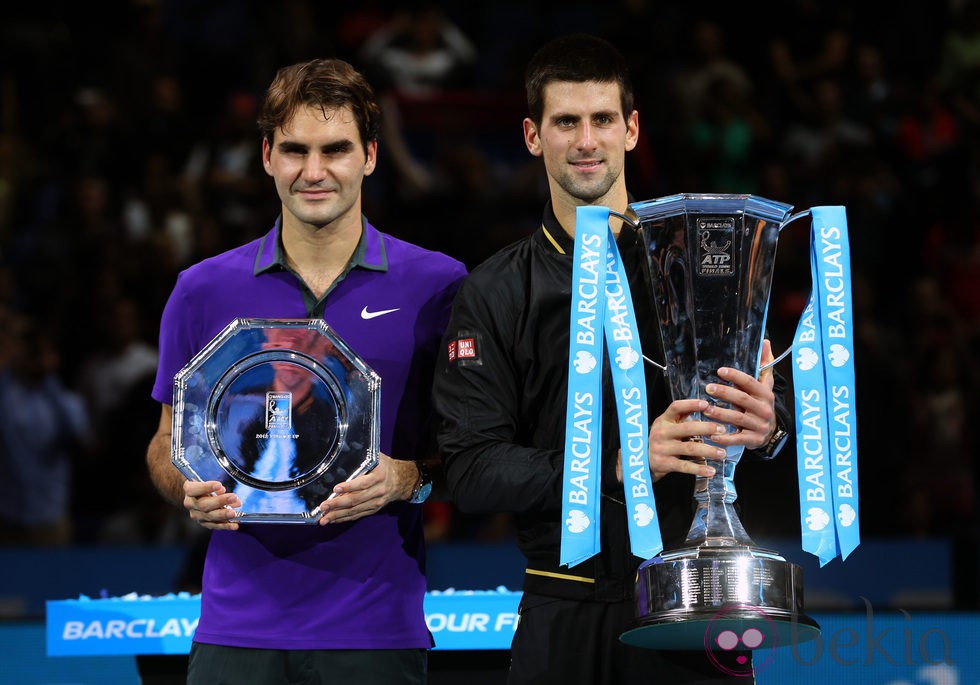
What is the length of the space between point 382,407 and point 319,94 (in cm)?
68

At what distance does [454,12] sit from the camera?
9.16 meters

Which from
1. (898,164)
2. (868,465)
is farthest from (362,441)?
(898,164)

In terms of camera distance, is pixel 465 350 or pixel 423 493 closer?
pixel 465 350

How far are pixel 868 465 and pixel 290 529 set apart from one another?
11.3 feet

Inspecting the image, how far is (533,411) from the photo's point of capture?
9.48ft

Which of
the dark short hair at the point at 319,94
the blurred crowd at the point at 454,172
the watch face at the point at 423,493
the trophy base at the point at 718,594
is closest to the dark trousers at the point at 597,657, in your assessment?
the trophy base at the point at 718,594

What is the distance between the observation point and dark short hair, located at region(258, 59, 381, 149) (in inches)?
119

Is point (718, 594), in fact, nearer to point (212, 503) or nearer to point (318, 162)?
point (212, 503)

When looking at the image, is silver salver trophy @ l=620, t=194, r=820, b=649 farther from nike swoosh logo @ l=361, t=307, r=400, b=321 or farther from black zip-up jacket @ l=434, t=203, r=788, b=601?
nike swoosh logo @ l=361, t=307, r=400, b=321

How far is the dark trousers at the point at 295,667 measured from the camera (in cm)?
288

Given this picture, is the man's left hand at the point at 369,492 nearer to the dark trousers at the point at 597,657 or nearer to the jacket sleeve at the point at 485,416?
the jacket sleeve at the point at 485,416

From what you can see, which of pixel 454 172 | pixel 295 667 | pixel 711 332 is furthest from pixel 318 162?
pixel 454 172

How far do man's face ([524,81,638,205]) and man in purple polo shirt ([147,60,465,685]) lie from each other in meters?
0.41

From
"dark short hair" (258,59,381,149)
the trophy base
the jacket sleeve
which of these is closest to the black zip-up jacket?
the jacket sleeve
